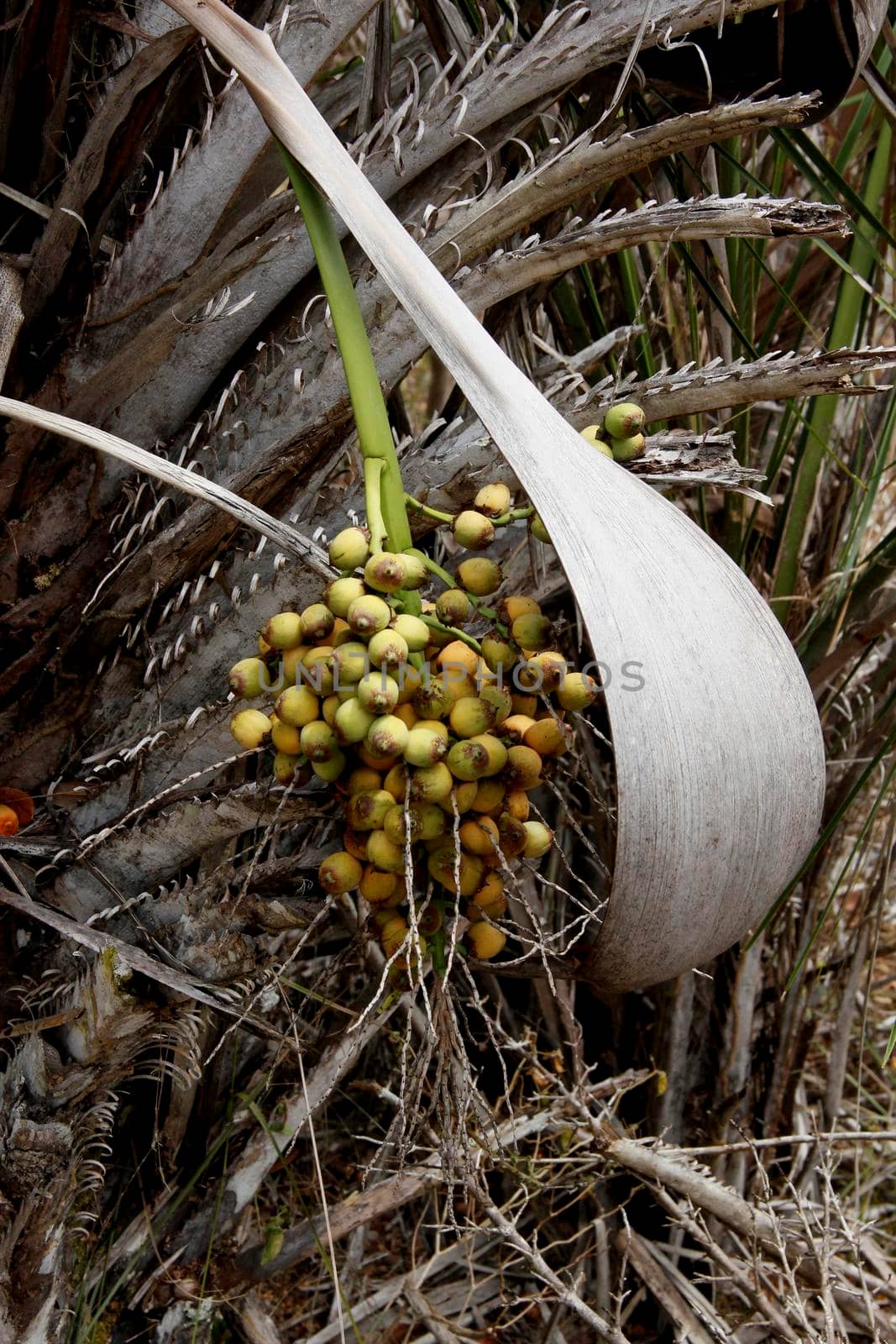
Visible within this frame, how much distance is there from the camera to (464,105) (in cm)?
79

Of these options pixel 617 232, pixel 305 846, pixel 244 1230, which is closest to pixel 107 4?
pixel 617 232

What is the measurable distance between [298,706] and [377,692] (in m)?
0.07

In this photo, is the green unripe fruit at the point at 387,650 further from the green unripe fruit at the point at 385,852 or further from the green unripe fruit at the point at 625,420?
the green unripe fruit at the point at 625,420

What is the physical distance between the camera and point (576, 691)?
0.62 m

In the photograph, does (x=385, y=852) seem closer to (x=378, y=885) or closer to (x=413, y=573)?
(x=378, y=885)

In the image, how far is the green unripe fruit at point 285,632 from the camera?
609 mm

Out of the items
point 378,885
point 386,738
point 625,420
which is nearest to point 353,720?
point 386,738

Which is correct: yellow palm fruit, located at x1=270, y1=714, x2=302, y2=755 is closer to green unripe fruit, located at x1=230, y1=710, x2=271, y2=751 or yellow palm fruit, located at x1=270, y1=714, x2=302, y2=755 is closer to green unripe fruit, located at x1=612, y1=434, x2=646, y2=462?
green unripe fruit, located at x1=230, y1=710, x2=271, y2=751

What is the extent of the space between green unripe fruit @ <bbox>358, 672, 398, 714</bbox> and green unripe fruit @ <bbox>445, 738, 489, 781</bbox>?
0.16 ft

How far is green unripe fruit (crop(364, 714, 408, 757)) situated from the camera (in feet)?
1.82

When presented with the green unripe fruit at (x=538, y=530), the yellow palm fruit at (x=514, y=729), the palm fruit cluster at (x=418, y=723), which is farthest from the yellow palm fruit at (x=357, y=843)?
the green unripe fruit at (x=538, y=530)

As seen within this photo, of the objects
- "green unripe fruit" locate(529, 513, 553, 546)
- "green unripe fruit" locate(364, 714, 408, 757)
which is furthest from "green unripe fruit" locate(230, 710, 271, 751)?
"green unripe fruit" locate(529, 513, 553, 546)

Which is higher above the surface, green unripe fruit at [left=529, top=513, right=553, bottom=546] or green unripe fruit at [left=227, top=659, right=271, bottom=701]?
green unripe fruit at [left=227, top=659, right=271, bottom=701]

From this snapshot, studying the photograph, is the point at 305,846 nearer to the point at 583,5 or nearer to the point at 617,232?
the point at 617,232
